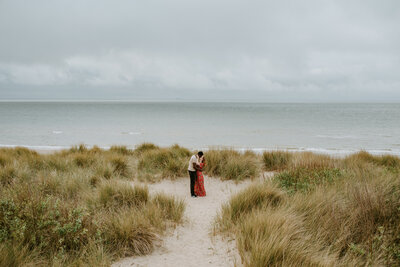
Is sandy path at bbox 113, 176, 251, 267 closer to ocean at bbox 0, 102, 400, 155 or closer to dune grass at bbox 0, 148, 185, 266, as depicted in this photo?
dune grass at bbox 0, 148, 185, 266

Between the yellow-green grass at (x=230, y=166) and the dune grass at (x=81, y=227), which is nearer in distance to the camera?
the dune grass at (x=81, y=227)

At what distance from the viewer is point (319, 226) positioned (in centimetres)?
418

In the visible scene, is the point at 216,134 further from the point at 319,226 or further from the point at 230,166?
the point at 319,226

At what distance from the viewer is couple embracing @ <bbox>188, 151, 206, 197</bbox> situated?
740cm

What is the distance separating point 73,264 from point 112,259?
630 mm

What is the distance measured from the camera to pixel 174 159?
9812mm

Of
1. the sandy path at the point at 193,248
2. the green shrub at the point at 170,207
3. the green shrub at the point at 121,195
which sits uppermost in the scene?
the green shrub at the point at 121,195

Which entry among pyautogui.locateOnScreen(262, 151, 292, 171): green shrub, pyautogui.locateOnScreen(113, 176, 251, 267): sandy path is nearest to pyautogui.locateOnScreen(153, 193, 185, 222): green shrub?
pyautogui.locateOnScreen(113, 176, 251, 267): sandy path

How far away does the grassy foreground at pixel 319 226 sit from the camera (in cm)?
334

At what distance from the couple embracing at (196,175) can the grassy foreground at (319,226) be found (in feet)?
6.81

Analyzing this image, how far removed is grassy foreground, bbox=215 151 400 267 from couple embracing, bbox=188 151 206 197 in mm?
2076

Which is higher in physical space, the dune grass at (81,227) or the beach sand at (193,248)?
the dune grass at (81,227)

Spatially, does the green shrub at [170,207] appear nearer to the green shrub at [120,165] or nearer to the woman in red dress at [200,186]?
the woman in red dress at [200,186]

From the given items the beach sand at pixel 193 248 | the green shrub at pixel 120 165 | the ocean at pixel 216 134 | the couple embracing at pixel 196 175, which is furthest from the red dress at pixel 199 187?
the ocean at pixel 216 134
